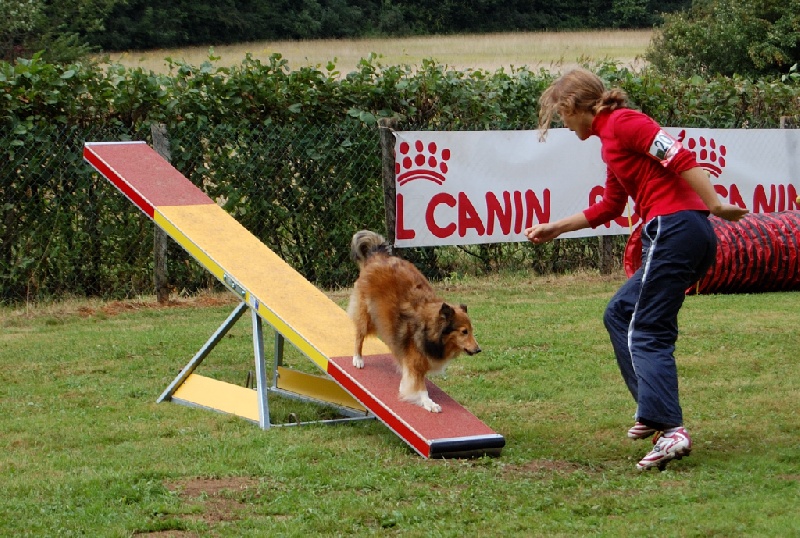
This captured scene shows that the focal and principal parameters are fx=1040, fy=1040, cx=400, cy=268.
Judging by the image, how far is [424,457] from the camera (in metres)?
5.21

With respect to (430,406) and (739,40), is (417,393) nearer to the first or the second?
(430,406)

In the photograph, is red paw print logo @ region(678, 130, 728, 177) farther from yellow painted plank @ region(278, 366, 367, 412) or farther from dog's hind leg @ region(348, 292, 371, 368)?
dog's hind leg @ region(348, 292, 371, 368)

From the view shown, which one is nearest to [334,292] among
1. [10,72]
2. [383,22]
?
[10,72]

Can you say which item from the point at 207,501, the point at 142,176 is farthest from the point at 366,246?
the point at 207,501

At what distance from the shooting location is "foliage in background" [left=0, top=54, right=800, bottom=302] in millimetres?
9992

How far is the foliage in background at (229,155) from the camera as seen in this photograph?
32.8 ft

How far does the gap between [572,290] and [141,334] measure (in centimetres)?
476

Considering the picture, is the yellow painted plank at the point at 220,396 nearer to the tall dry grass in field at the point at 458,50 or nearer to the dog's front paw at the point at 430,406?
the dog's front paw at the point at 430,406

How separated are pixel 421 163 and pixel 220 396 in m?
5.12

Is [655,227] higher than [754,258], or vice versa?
[655,227]

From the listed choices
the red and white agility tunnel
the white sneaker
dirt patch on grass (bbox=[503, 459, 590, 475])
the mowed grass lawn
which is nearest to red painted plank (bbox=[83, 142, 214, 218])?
the mowed grass lawn

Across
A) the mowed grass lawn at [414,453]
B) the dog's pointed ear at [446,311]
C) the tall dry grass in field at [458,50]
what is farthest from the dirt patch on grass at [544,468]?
the tall dry grass in field at [458,50]

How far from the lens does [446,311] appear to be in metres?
5.51

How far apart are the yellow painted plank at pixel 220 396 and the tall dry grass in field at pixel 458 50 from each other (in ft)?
93.2
